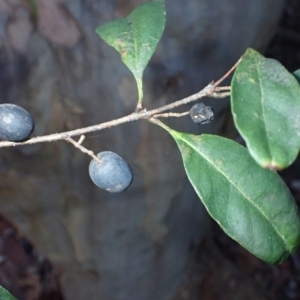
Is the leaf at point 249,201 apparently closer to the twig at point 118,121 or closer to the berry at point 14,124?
the twig at point 118,121

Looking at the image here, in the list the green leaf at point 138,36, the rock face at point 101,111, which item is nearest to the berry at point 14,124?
the green leaf at point 138,36

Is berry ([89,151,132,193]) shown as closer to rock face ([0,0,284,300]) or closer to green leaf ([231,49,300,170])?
green leaf ([231,49,300,170])

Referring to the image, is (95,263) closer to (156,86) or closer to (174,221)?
(174,221)

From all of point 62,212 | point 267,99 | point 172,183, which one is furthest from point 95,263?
point 267,99

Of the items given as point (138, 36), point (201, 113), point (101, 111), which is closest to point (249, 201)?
point (201, 113)

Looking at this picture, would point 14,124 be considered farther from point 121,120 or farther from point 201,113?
point 201,113

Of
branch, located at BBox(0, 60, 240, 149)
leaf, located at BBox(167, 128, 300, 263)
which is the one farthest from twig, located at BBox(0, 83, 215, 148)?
leaf, located at BBox(167, 128, 300, 263)
